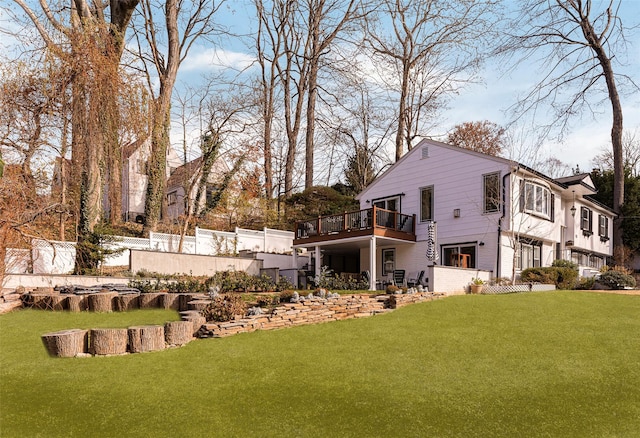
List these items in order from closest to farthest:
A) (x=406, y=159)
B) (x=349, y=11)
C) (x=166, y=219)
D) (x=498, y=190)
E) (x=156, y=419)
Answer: (x=156, y=419) → (x=498, y=190) → (x=406, y=159) → (x=166, y=219) → (x=349, y=11)

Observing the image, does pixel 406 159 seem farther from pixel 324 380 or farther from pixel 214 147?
pixel 324 380

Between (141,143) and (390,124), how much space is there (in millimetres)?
30971

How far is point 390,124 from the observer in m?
38.8

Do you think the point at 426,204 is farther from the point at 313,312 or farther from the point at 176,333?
the point at 176,333

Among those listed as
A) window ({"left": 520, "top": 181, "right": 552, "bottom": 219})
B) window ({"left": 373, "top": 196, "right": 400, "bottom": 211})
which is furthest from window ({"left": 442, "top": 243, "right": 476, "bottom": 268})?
window ({"left": 373, "top": 196, "right": 400, "bottom": 211})

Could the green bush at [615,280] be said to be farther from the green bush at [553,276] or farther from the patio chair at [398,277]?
the patio chair at [398,277]

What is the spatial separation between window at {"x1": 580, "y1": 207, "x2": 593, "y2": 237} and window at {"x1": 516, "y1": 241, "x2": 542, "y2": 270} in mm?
5270

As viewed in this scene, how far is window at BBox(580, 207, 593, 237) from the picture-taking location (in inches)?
1000

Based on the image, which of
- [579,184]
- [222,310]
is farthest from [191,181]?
[579,184]

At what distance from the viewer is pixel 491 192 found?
19.8 meters

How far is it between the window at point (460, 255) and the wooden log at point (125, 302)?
12.3 m

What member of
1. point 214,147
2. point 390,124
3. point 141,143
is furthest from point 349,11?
point 141,143

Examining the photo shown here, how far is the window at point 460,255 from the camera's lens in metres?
19.4

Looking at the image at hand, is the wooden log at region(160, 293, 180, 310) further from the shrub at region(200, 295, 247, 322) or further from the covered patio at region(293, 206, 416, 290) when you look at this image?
the covered patio at region(293, 206, 416, 290)
